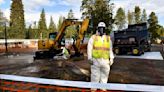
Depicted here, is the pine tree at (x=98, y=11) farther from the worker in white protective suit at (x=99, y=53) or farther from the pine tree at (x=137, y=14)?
the worker in white protective suit at (x=99, y=53)

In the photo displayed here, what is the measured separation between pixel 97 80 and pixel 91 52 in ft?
2.36

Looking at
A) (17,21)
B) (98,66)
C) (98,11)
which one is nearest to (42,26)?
(17,21)

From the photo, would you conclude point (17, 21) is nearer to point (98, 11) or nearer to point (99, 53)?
point (98, 11)

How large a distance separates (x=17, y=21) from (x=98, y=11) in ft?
87.6

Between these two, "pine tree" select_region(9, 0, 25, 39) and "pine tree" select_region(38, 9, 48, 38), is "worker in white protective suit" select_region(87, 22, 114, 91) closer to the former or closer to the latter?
→ "pine tree" select_region(9, 0, 25, 39)

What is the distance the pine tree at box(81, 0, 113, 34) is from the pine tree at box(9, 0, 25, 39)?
2197cm


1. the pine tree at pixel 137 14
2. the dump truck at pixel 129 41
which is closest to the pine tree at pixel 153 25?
the pine tree at pixel 137 14

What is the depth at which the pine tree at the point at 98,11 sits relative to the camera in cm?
6350

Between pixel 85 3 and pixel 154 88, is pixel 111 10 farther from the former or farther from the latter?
pixel 154 88

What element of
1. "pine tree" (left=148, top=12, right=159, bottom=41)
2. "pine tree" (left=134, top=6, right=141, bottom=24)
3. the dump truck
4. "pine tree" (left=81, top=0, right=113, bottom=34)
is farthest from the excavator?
"pine tree" (left=134, top=6, right=141, bottom=24)

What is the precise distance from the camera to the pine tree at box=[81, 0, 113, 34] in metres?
63.5

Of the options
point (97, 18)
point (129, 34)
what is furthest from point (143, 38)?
point (97, 18)

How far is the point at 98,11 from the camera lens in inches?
2552

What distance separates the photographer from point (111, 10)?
217 ft
